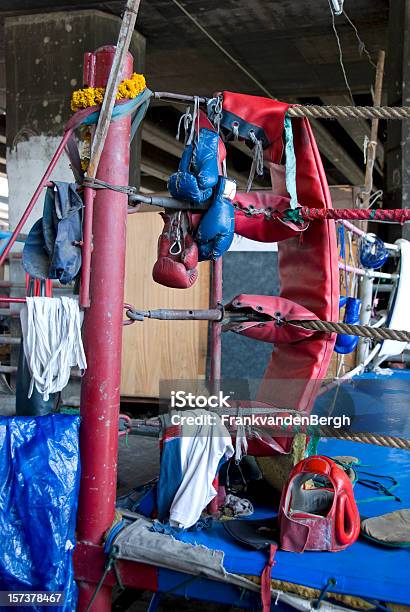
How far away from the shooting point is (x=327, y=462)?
2197 mm

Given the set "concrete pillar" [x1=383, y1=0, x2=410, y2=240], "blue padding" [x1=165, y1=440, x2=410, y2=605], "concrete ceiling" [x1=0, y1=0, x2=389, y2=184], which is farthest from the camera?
"concrete ceiling" [x1=0, y1=0, x2=389, y2=184]

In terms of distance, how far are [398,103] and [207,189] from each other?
413 cm

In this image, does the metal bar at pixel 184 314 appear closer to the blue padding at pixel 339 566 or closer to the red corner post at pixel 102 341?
the red corner post at pixel 102 341

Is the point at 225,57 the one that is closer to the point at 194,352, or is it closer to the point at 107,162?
the point at 194,352

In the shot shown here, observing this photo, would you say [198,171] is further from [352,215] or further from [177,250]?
[352,215]

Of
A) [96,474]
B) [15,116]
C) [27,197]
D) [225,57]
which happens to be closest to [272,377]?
[96,474]


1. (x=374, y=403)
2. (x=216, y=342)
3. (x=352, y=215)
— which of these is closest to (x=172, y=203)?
(x=216, y=342)

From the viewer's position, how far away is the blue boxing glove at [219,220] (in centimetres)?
234

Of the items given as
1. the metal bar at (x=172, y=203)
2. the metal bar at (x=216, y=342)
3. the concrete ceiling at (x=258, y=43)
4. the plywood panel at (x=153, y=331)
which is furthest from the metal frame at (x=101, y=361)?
the concrete ceiling at (x=258, y=43)

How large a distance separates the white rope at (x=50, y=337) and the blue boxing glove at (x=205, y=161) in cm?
67

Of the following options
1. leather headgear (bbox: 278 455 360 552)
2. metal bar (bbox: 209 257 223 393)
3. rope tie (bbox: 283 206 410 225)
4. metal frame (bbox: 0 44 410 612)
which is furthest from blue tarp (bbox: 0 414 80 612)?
rope tie (bbox: 283 206 410 225)

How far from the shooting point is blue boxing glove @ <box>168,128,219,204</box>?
2.27 meters

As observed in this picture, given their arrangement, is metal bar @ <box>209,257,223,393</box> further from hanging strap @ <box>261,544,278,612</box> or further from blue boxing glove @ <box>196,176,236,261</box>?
hanging strap @ <box>261,544,278,612</box>

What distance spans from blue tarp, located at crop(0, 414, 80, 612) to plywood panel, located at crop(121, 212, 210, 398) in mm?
3895
